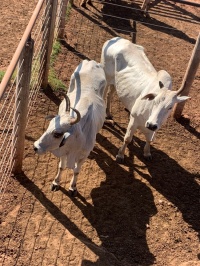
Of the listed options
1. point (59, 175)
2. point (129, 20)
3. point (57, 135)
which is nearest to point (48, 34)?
point (59, 175)

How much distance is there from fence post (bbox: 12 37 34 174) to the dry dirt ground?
44 cm

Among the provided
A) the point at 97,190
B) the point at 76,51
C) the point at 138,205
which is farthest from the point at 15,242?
→ the point at 76,51

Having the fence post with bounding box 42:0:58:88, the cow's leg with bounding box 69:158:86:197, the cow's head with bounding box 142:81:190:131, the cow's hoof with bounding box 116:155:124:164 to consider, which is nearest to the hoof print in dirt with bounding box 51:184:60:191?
the cow's leg with bounding box 69:158:86:197

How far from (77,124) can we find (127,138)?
73.8 inches

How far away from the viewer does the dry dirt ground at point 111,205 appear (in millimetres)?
6137

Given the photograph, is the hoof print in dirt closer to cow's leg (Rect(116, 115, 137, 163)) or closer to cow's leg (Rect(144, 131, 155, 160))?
cow's leg (Rect(116, 115, 137, 163))

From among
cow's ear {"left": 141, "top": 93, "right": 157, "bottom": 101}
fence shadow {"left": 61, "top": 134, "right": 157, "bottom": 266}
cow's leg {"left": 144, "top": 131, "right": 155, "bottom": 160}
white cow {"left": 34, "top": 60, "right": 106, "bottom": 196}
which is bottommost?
fence shadow {"left": 61, "top": 134, "right": 157, "bottom": 266}

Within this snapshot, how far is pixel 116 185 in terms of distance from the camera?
286 inches

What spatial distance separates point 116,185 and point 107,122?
1.71m

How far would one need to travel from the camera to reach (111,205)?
6.89m

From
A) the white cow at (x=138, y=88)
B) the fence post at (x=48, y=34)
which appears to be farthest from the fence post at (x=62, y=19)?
the white cow at (x=138, y=88)

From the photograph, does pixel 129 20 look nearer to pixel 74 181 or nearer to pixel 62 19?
pixel 62 19

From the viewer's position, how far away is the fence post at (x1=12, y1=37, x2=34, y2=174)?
5.72 metres

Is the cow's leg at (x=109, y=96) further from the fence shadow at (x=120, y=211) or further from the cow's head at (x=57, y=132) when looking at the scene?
the cow's head at (x=57, y=132)
